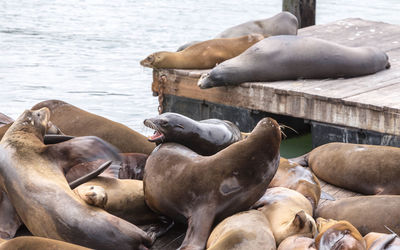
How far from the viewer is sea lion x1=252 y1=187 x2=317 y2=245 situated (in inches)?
107

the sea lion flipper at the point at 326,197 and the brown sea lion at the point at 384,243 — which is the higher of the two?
the brown sea lion at the point at 384,243

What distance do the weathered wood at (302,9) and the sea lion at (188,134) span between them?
7.07 metres

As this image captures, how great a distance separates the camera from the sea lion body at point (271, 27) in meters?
8.35

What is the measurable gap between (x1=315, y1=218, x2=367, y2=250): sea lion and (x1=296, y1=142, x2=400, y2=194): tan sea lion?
1536 millimetres

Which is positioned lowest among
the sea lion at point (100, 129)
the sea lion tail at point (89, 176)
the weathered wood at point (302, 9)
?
the weathered wood at point (302, 9)

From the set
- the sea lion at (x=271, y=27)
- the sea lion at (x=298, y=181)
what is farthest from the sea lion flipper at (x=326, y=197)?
the sea lion at (x=271, y=27)

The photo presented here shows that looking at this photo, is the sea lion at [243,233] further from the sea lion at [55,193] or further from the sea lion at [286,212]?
the sea lion at [55,193]

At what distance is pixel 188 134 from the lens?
328 centimetres

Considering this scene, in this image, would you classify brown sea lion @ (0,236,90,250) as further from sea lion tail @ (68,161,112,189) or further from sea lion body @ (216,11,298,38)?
sea lion body @ (216,11,298,38)

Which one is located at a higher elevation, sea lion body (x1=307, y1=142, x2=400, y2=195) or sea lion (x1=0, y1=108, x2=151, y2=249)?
sea lion (x1=0, y1=108, x2=151, y2=249)

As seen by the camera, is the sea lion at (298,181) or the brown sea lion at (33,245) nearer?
the brown sea lion at (33,245)

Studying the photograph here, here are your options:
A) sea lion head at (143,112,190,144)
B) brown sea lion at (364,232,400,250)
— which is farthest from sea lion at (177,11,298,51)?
brown sea lion at (364,232,400,250)

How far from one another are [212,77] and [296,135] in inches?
51.1

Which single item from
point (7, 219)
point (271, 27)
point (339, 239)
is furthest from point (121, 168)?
point (271, 27)
